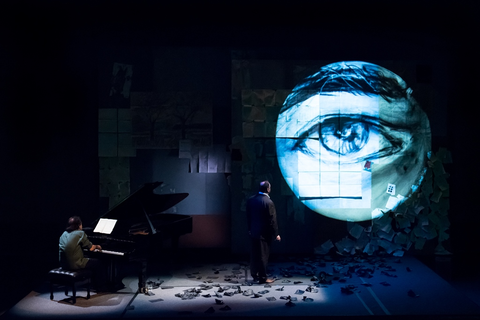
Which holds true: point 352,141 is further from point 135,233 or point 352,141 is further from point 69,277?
point 69,277

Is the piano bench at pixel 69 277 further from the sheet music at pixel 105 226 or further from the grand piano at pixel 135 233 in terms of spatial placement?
the sheet music at pixel 105 226

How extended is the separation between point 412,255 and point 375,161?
66.8 inches

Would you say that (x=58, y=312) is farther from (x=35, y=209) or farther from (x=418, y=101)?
(x=418, y=101)

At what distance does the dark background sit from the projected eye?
32.3 inches

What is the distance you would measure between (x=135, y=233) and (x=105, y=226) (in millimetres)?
397

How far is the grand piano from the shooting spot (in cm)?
569

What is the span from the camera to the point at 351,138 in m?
7.49

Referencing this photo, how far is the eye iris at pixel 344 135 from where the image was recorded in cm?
748

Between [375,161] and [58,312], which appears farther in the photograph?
[375,161]

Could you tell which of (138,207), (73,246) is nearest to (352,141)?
(138,207)

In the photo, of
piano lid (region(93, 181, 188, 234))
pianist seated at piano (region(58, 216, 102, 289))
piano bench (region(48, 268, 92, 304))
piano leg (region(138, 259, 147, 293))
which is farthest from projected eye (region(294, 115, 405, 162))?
piano bench (region(48, 268, 92, 304))

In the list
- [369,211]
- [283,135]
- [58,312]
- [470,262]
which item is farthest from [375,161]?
[58,312]

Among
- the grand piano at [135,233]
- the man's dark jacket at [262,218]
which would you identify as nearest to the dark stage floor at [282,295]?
the grand piano at [135,233]

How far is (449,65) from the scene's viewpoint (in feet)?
24.6
